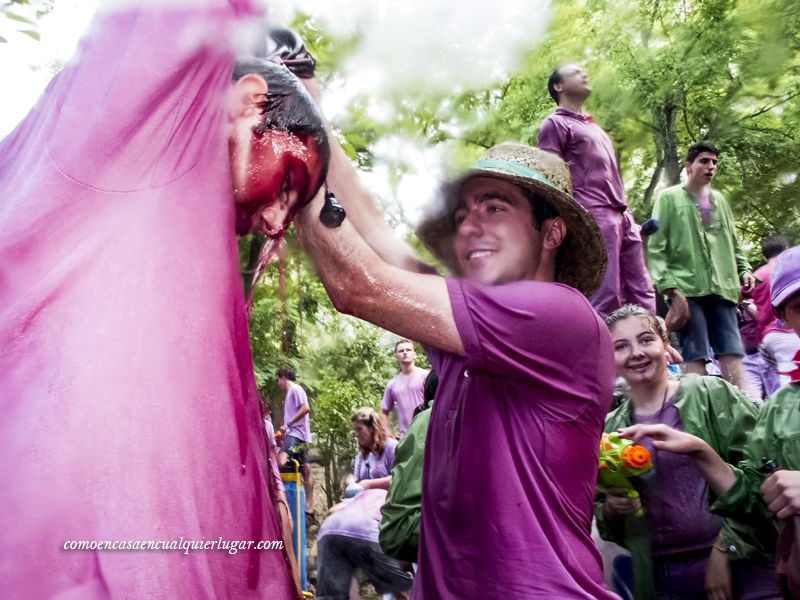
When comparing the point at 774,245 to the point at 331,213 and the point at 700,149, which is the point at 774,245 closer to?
the point at 700,149

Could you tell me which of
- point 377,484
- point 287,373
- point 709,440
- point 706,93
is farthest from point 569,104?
point 706,93

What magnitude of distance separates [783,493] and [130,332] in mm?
1976

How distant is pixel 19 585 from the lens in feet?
3.15

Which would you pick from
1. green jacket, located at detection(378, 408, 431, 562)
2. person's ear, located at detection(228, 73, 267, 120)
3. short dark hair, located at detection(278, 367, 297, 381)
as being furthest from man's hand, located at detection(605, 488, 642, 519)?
person's ear, located at detection(228, 73, 267, 120)

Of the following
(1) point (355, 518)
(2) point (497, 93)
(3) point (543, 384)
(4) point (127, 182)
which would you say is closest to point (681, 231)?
(1) point (355, 518)

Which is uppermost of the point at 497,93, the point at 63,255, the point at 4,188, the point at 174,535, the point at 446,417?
the point at 497,93

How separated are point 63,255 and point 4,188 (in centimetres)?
15

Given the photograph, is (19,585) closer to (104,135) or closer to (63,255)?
(63,255)

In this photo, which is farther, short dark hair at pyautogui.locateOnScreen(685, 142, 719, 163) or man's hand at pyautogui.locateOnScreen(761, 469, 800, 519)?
short dark hair at pyautogui.locateOnScreen(685, 142, 719, 163)

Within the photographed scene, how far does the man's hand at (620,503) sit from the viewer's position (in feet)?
9.00

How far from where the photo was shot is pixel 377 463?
6086mm

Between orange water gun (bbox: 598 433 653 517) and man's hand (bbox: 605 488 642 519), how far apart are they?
0.10 m

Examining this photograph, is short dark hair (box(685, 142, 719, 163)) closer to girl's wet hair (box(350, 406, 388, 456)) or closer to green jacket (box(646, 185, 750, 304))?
green jacket (box(646, 185, 750, 304))

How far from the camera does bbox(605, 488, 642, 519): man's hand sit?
2.74 meters
